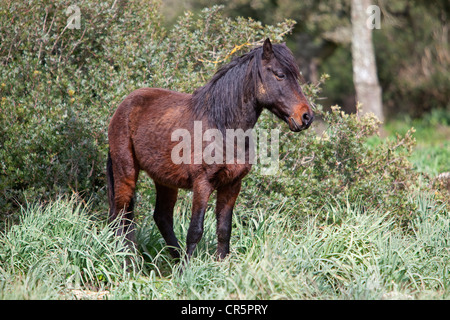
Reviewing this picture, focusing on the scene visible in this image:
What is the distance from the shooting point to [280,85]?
15.8ft

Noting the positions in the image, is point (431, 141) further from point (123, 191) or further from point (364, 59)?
point (123, 191)

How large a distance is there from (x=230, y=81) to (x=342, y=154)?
2397 millimetres

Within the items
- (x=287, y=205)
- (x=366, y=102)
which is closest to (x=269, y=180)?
(x=287, y=205)

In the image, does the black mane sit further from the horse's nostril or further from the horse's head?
the horse's nostril

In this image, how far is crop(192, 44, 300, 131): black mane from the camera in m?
4.90

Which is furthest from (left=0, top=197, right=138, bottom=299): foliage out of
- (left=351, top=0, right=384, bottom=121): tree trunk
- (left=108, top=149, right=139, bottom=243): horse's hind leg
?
(left=351, top=0, right=384, bottom=121): tree trunk

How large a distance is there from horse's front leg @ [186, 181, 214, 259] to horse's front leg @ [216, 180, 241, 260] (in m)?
0.21

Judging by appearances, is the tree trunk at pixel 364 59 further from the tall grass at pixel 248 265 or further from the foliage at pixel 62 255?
the foliage at pixel 62 255

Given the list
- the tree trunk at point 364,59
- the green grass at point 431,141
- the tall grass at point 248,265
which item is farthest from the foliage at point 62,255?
the tree trunk at point 364,59

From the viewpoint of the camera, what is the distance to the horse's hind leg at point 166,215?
5.74m

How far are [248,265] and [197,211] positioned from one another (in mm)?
822

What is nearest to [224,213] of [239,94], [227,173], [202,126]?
[227,173]
